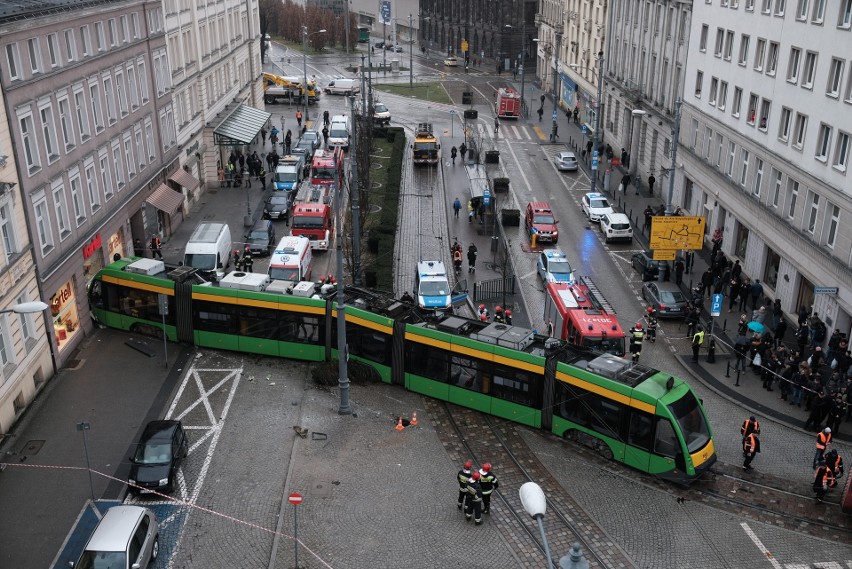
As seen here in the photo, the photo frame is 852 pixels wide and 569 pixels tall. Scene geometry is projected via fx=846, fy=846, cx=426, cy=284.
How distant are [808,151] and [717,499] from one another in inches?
694

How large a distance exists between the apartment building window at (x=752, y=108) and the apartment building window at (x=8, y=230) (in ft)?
105

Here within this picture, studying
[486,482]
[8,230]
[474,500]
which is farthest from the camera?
[8,230]

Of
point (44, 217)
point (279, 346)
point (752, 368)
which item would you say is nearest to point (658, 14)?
point (752, 368)

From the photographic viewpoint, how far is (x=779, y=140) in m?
37.4

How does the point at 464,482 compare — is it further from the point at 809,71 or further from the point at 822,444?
the point at 809,71

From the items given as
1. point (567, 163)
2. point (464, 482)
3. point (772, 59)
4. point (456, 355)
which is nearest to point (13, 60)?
point (456, 355)

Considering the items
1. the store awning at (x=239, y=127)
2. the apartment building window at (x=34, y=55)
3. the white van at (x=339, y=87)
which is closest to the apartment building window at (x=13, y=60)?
the apartment building window at (x=34, y=55)

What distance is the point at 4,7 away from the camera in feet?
92.9

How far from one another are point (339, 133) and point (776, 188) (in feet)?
125

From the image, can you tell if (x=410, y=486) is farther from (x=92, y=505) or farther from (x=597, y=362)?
(x=92, y=505)

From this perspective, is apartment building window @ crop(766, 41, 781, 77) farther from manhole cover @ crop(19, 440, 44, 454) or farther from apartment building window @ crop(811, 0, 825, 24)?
manhole cover @ crop(19, 440, 44, 454)

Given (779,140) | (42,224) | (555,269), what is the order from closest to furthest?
(42,224) < (779,140) < (555,269)

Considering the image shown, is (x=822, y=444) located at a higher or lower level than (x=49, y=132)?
lower

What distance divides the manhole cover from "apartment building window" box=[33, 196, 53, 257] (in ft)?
24.0
